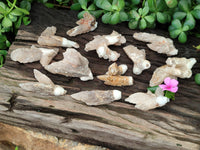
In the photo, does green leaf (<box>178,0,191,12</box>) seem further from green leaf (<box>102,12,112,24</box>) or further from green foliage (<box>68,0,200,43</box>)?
green leaf (<box>102,12,112,24</box>)

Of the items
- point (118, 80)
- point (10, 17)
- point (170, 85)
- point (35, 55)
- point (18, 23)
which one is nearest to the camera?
point (170, 85)

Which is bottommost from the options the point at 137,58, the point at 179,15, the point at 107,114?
the point at 107,114

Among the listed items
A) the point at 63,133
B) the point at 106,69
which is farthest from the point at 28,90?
the point at 106,69

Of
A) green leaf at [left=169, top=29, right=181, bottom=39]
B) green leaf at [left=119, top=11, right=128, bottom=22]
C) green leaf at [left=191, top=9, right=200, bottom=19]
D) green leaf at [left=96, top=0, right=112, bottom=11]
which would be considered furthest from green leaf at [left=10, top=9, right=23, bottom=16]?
green leaf at [left=191, top=9, right=200, bottom=19]

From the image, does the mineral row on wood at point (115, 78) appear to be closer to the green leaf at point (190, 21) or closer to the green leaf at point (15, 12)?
the green leaf at point (190, 21)

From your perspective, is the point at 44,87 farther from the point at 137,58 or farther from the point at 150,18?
the point at 150,18

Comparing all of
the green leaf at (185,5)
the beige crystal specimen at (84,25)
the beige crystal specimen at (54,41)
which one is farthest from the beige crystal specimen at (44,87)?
the green leaf at (185,5)

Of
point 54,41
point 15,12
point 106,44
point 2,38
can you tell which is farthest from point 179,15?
point 2,38
